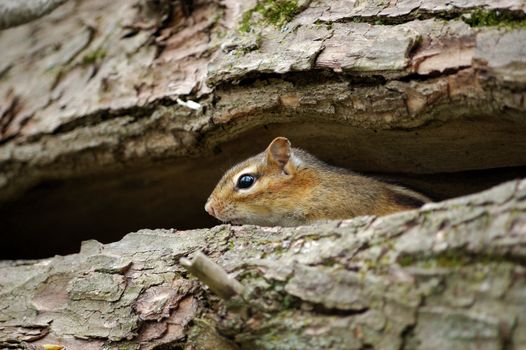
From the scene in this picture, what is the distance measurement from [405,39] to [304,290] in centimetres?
152

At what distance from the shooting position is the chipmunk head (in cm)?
435

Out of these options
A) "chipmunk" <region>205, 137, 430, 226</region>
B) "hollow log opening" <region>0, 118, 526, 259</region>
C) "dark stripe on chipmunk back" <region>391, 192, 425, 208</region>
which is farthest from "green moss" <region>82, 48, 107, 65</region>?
"dark stripe on chipmunk back" <region>391, 192, 425, 208</region>

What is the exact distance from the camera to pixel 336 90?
3756 millimetres

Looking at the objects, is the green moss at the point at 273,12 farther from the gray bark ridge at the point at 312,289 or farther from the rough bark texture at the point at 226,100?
Result: the gray bark ridge at the point at 312,289

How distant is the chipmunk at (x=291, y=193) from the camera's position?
4.26m

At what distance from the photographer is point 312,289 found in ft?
9.08

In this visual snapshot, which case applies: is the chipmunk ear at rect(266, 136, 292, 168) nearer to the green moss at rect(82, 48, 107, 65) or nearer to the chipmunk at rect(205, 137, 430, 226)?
the chipmunk at rect(205, 137, 430, 226)

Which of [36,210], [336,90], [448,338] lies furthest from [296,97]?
[36,210]

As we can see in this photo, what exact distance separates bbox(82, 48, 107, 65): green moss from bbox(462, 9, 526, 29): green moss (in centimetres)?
275

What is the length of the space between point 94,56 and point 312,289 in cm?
301

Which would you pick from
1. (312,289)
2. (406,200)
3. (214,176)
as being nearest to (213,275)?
(312,289)

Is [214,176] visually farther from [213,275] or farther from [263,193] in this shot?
[213,275]

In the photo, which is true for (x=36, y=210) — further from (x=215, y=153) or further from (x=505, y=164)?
(x=505, y=164)

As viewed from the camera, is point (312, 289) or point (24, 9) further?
point (24, 9)
